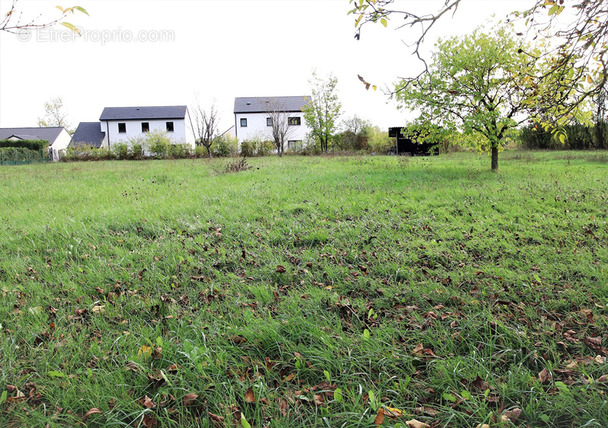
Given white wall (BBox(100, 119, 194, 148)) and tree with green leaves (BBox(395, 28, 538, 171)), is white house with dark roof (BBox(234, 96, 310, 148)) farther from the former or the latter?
tree with green leaves (BBox(395, 28, 538, 171))

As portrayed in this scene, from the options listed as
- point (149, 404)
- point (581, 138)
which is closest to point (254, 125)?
point (581, 138)

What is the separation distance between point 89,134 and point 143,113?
7.77 metres

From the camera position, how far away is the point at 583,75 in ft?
11.9

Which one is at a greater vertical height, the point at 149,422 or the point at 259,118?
the point at 259,118

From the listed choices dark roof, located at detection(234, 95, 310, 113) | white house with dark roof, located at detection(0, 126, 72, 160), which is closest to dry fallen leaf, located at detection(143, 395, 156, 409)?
dark roof, located at detection(234, 95, 310, 113)

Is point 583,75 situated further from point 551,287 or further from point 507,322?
point 507,322

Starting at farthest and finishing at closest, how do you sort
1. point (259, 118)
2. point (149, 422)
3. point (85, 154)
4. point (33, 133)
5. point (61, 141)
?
point (61, 141) → point (259, 118) → point (33, 133) → point (85, 154) → point (149, 422)

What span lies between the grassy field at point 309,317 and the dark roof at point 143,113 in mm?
41483

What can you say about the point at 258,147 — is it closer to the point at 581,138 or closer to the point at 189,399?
the point at 581,138

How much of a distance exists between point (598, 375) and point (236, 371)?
235 centimetres

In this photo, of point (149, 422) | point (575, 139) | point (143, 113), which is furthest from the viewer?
point (143, 113)

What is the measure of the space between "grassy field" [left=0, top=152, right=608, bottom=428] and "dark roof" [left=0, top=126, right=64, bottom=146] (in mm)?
44308

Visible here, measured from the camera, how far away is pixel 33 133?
4303 cm

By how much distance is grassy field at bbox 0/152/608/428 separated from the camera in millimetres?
2176
